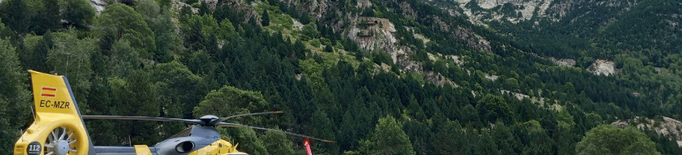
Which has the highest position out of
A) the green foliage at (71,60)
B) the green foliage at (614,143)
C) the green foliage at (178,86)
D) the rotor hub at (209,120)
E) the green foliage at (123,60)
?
the rotor hub at (209,120)

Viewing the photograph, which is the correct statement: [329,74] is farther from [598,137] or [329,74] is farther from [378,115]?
[598,137]

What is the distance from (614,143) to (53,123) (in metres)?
101

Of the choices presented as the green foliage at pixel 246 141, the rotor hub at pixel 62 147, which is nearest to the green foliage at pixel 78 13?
the green foliage at pixel 246 141

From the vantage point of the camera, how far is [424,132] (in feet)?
396

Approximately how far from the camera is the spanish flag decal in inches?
1142

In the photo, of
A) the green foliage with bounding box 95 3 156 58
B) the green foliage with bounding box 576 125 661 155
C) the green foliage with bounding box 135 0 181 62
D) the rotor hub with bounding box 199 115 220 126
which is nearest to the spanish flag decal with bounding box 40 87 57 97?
the rotor hub with bounding box 199 115 220 126

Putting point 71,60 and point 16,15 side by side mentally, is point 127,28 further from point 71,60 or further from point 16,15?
point 71,60

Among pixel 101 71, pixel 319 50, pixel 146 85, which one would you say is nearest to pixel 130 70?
pixel 101 71

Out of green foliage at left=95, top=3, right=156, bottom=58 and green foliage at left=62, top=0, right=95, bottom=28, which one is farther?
green foliage at left=62, top=0, right=95, bottom=28

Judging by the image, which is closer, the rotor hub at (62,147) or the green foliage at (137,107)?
the rotor hub at (62,147)

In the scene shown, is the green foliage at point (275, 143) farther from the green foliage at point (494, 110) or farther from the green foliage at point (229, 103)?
the green foliage at point (494, 110)

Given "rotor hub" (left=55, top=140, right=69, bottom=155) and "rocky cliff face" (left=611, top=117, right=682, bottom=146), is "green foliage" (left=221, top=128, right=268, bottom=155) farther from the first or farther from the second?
"rocky cliff face" (left=611, top=117, right=682, bottom=146)

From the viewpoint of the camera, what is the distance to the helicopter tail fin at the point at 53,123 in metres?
26.8

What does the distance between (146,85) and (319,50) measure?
12111cm
